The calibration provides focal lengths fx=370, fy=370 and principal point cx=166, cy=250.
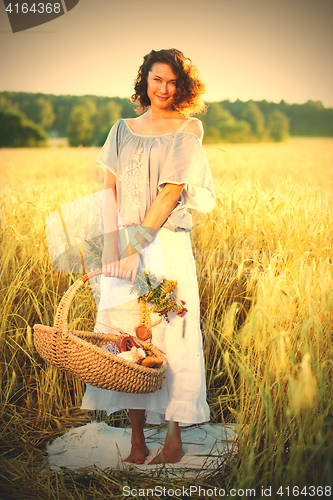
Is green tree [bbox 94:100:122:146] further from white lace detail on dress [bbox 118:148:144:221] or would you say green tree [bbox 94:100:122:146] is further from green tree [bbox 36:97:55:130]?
white lace detail on dress [bbox 118:148:144:221]

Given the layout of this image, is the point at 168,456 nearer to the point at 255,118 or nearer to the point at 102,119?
the point at 102,119

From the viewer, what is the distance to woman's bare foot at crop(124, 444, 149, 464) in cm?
167

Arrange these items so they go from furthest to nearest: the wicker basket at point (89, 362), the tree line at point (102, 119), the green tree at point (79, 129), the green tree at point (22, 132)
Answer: the green tree at point (22, 132)
the green tree at point (79, 129)
the tree line at point (102, 119)
the wicker basket at point (89, 362)

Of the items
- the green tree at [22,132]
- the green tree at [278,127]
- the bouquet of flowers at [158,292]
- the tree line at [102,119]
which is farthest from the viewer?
the green tree at [278,127]

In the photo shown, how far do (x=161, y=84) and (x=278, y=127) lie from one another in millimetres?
30269

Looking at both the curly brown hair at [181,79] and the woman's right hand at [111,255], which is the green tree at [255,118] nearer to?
the curly brown hair at [181,79]

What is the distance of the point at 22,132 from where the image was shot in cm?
2144

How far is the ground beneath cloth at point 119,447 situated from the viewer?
1.63 meters

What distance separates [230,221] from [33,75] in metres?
2.87

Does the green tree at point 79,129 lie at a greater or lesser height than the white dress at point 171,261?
greater

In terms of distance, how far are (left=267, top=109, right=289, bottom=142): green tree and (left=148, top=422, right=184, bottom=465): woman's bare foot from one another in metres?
29.4

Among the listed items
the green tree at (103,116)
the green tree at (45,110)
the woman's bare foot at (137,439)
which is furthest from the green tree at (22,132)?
the woman's bare foot at (137,439)

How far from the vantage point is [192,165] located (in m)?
1.59

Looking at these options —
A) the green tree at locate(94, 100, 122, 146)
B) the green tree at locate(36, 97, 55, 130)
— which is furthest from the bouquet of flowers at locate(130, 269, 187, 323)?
the green tree at locate(94, 100, 122, 146)
